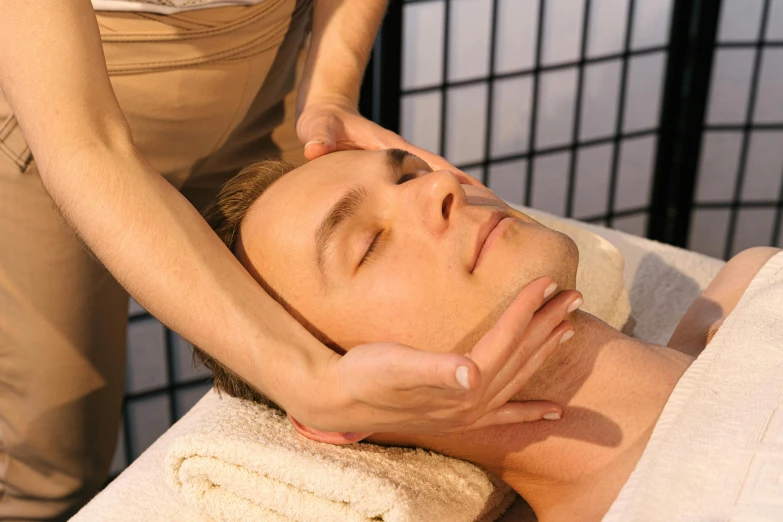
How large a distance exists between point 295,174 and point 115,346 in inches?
21.2

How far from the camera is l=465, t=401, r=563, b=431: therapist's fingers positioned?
1.09 meters

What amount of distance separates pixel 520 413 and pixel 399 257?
265mm

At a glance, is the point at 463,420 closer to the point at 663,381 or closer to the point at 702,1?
the point at 663,381

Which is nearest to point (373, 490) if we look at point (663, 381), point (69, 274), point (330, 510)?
point (330, 510)

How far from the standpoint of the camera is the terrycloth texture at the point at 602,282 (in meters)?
1.56

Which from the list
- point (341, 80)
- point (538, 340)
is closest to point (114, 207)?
point (538, 340)

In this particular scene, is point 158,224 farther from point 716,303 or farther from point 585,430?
point 716,303

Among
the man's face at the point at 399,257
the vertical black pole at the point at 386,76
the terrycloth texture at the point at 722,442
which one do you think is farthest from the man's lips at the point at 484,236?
the vertical black pole at the point at 386,76

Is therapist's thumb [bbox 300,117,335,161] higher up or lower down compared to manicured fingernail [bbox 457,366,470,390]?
higher up

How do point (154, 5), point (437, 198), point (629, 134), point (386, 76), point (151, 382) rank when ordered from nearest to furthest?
point (437, 198)
point (154, 5)
point (386, 76)
point (151, 382)
point (629, 134)

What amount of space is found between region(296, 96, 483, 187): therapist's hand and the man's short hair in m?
0.07

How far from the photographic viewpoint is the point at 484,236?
1138mm

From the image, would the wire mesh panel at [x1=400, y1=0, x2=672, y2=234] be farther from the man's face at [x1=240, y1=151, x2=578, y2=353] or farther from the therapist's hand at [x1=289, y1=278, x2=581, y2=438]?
the therapist's hand at [x1=289, y1=278, x2=581, y2=438]

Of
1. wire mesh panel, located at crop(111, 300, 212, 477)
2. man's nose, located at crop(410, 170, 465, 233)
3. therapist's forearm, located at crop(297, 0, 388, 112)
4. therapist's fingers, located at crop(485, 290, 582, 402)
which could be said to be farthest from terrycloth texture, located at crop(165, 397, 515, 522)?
wire mesh panel, located at crop(111, 300, 212, 477)
